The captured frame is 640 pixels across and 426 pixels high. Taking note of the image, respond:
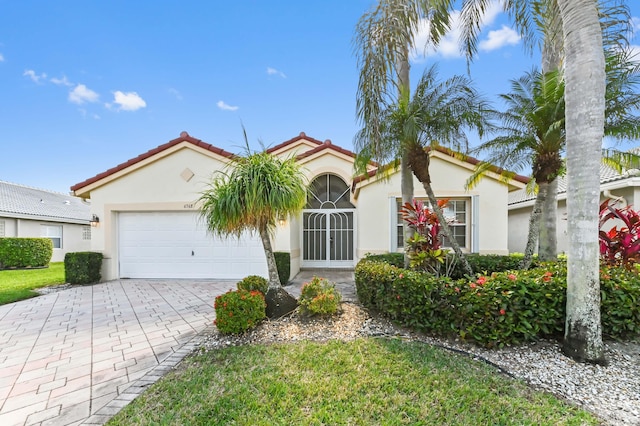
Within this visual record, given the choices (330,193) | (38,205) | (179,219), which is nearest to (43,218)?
(38,205)

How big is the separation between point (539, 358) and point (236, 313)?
196 inches

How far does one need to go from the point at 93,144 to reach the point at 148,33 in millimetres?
8567

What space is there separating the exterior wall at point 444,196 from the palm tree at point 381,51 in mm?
4158

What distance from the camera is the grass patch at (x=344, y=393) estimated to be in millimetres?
3020

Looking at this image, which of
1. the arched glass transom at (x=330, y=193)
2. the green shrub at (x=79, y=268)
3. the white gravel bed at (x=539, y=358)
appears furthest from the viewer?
the arched glass transom at (x=330, y=193)

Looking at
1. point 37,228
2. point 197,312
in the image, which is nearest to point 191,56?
point 197,312

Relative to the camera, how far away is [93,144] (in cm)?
1562

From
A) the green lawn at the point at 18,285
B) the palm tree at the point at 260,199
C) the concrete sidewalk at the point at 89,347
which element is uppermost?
the palm tree at the point at 260,199

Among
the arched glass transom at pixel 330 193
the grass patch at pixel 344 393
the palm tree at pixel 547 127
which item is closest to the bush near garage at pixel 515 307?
the grass patch at pixel 344 393

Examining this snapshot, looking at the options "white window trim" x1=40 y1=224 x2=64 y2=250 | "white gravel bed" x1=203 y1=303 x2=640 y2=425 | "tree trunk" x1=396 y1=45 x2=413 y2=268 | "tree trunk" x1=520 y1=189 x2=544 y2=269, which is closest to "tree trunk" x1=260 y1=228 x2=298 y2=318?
"white gravel bed" x1=203 y1=303 x2=640 y2=425

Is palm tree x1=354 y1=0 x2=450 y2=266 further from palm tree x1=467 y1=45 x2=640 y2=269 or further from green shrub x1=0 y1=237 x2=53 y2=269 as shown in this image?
green shrub x1=0 y1=237 x2=53 y2=269

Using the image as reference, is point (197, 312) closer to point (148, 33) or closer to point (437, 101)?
point (437, 101)

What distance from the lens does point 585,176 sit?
13.2 ft

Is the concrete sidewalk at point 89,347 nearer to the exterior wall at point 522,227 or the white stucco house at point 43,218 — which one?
the exterior wall at point 522,227
